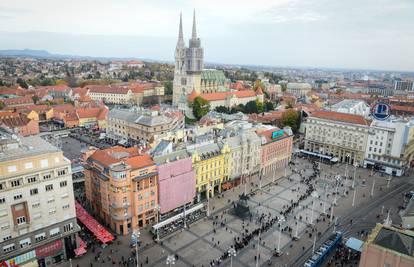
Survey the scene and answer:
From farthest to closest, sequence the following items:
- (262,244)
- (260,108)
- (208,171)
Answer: (260,108), (208,171), (262,244)

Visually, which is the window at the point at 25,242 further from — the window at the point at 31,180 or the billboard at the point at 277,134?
the billboard at the point at 277,134

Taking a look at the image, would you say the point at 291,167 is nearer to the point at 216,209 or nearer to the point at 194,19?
the point at 216,209

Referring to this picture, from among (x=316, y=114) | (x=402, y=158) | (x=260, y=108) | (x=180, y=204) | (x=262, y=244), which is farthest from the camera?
(x=260, y=108)

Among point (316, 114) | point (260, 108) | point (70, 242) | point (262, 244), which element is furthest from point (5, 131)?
point (260, 108)

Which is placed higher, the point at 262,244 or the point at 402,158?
the point at 402,158

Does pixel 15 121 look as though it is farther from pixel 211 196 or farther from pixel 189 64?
pixel 189 64

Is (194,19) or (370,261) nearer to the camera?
(370,261)

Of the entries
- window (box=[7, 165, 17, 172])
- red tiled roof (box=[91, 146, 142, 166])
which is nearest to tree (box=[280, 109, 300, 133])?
red tiled roof (box=[91, 146, 142, 166])
